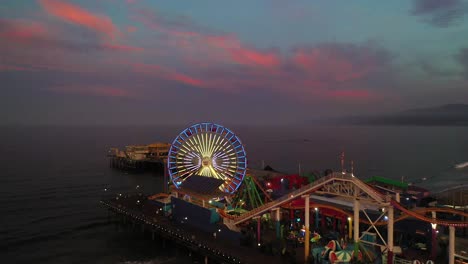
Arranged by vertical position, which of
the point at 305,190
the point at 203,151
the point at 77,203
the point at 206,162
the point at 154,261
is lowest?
the point at 154,261

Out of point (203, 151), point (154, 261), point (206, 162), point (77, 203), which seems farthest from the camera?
point (77, 203)


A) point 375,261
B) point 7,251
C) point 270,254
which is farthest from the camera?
point 7,251

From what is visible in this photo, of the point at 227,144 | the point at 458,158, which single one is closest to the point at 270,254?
the point at 227,144

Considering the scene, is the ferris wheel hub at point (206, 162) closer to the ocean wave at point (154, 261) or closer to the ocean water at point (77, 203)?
the ocean water at point (77, 203)

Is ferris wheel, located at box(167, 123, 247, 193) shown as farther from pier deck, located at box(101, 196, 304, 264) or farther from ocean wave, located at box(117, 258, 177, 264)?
ocean wave, located at box(117, 258, 177, 264)

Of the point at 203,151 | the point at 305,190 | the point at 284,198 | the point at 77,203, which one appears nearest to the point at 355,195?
the point at 305,190

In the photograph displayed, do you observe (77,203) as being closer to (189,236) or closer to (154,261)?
(154,261)

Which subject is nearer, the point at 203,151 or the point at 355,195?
the point at 355,195

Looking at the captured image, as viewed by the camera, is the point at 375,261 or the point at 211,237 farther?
the point at 211,237

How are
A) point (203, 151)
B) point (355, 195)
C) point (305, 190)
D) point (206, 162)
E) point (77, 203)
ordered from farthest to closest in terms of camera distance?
1. point (77, 203)
2. point (203, 151)
3. point (206, 162)
4. point (305, 190)
5. point (355, 195)

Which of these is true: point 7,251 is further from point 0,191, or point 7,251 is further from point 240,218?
point 0,191
